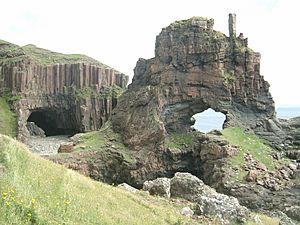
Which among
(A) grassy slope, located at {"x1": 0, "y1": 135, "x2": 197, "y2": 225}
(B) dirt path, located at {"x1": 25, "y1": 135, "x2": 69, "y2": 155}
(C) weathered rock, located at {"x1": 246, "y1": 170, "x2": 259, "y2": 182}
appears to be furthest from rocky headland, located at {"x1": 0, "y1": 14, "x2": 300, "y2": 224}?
(A) grassy slope, located at {"x1": 0, "y1": 135, "x2": 197, "y2": 225}

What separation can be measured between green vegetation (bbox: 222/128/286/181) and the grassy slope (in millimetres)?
20840

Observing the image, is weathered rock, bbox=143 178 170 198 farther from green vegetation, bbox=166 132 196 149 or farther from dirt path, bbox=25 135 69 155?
dirt path, bbox=25 135 69 155

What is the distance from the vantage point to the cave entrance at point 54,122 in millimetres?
76500

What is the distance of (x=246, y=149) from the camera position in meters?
40.4

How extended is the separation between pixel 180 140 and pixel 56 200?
1360 inches

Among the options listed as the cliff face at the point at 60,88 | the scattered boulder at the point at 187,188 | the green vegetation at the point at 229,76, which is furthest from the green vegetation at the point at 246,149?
the cliff face at the point at 60,88

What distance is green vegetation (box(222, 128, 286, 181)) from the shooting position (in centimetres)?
3809

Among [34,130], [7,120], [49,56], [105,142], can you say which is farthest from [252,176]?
[49,56]

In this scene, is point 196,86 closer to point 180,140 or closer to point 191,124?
point 191,124

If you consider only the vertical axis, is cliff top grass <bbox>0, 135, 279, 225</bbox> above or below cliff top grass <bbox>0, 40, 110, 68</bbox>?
below

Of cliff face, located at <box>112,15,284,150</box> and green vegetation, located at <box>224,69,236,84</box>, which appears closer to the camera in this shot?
cliff face, located at <box>112,15,284,150</box>

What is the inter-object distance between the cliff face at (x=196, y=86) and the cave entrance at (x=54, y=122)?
30.1 meters

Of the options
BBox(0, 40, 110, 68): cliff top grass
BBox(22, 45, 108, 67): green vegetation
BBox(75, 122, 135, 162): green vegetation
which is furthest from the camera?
BBox(22, 45, 108, 67): green vegetation

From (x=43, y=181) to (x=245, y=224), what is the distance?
28.1 ft
